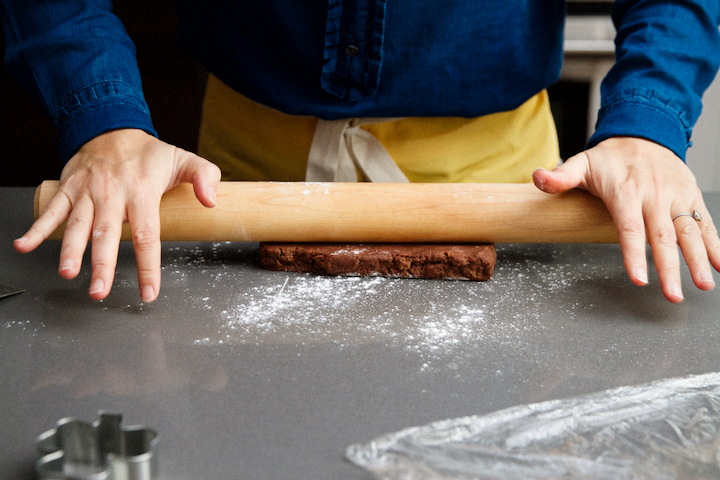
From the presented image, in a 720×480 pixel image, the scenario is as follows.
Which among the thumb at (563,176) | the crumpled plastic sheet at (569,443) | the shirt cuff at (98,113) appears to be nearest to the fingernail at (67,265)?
the shirt cuff at (98,113)

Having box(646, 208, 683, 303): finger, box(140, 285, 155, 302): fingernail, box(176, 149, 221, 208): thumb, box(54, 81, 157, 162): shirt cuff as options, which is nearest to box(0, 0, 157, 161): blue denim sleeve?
box(54, 81, 157, 162): shirt cuff

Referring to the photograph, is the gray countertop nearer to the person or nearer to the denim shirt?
the person

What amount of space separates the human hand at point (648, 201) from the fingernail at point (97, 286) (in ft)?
2.22

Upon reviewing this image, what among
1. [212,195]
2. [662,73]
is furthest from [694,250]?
[212,195]

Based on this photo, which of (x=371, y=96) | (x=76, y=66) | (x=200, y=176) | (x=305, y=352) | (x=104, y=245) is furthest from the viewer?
(x=371, y=96)

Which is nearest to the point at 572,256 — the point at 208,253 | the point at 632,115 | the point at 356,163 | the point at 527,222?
the point at 527,222

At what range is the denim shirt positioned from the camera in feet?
3.35

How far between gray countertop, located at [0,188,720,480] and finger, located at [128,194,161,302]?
0.14 ft

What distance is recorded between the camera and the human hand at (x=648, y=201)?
84 cm

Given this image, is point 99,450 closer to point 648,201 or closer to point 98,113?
point 98,113

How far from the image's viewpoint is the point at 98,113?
0.99 m

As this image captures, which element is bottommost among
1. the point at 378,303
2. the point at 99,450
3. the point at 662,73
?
the point at 378,303

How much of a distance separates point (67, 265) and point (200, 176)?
0.24m

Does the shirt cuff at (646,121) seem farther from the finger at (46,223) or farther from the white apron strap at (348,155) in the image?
the finger at (46,223)
